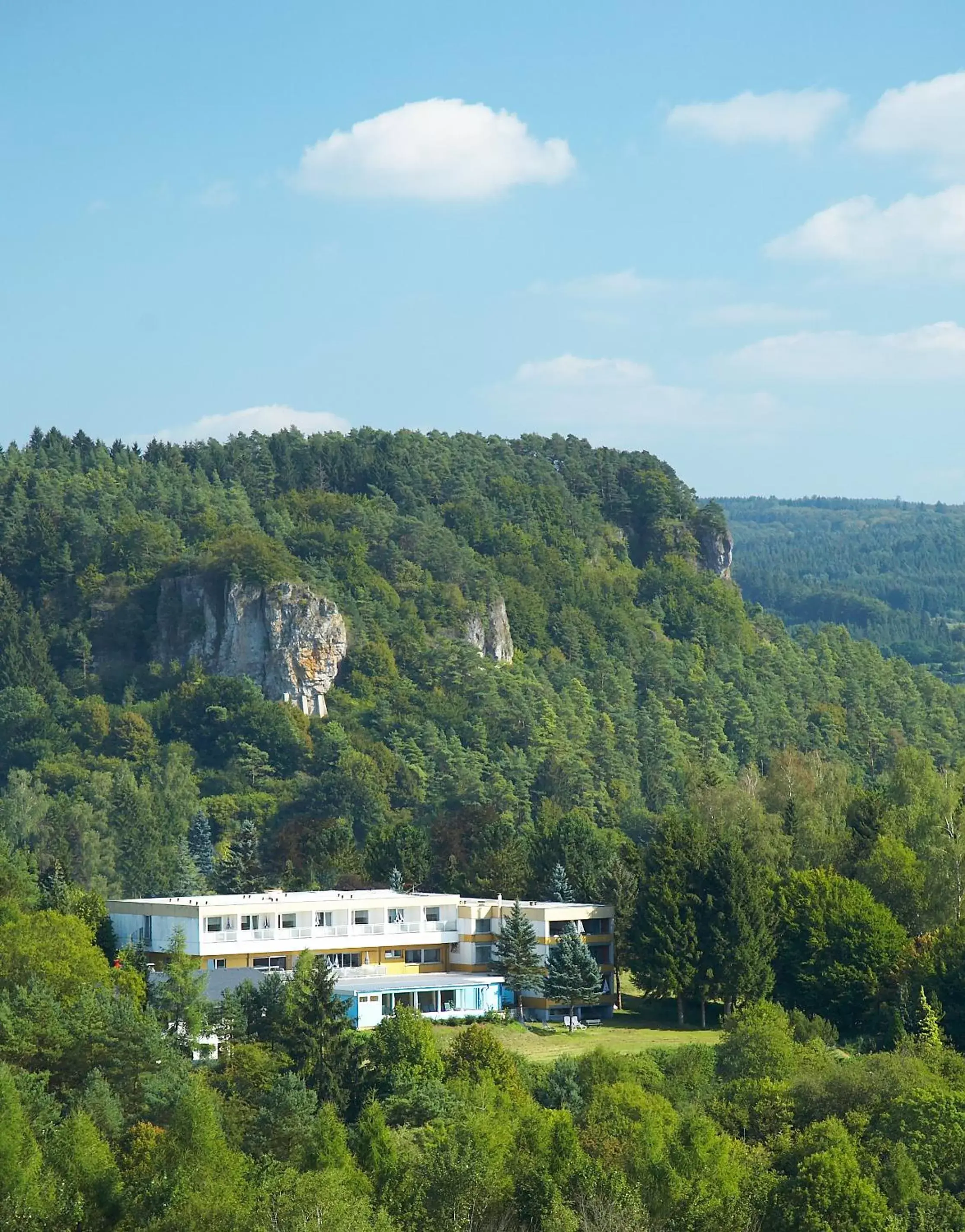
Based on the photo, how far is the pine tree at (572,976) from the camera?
3044 inches

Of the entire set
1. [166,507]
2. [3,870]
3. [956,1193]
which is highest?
→ [166,507]

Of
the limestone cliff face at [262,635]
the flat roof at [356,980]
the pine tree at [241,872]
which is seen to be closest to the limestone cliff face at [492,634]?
the limestone cliff face at [262,635]

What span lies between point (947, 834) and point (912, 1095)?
2481cm

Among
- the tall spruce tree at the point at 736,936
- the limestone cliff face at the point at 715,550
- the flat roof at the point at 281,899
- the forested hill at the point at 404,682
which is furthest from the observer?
the limestone cliff face at the point at 715,550

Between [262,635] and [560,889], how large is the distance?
6145 cm

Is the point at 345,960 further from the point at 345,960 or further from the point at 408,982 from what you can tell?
the point at 408,982

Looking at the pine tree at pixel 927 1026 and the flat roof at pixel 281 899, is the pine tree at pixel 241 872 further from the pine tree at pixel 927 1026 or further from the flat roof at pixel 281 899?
the pine tree at pixel 927 1026

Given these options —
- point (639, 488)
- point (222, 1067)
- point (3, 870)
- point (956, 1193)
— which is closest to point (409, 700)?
point (639, 488)

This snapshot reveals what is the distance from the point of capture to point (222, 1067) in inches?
2697

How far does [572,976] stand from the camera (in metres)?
77.4

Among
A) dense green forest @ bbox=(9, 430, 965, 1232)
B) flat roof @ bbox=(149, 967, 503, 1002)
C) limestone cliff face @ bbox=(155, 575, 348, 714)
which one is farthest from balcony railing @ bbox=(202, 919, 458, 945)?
limestone cliff face @ bbox=(155, 575, 348, 714)

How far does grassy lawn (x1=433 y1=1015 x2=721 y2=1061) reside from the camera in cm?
7281

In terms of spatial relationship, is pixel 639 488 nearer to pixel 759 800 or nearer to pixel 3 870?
pixel 759 800

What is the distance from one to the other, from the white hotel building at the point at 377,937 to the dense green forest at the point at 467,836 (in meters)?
2.02
